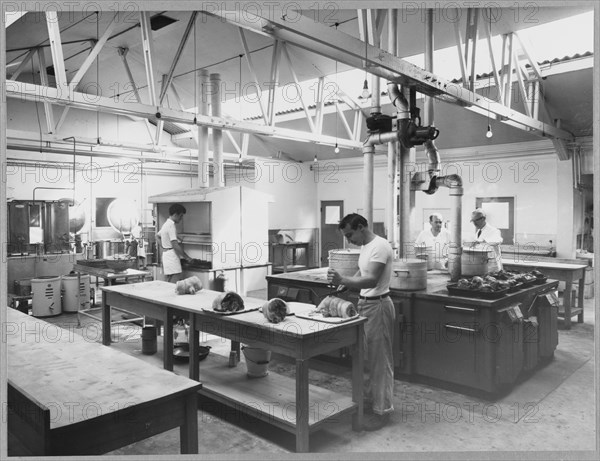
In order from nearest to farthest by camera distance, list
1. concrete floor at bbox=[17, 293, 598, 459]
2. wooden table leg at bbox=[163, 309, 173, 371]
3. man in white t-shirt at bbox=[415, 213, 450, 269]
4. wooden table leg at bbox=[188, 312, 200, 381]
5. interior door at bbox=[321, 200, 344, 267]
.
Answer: concrete floor at bbox=[17, 293, 598, 459]
wooden table leg at bbox=[188, 312, 200, 381]
wooden table leg at bbox=[163, 309, 173, 371]
man in white t-shirt at bbox=[415, 213, 450, 269]
interior door at bbox=[321, 200, 344, 267]

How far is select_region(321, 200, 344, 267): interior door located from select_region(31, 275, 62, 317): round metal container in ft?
21.5

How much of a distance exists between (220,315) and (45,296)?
5261 mm

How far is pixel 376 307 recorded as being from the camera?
12.7 feet

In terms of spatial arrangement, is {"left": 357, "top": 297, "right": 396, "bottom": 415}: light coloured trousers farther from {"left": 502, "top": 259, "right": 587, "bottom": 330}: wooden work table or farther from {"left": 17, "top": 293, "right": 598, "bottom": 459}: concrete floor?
{"left": 502, "top": 259, "right": 587, "bottom": 330}: wooden work table

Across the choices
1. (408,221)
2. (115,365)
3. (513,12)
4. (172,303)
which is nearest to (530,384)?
(408,221)

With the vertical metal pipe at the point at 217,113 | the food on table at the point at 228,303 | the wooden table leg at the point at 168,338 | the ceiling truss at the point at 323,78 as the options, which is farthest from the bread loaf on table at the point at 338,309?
the vertical metal pipe at the point at 217,113

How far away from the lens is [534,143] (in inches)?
358

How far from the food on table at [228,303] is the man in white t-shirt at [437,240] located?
3.46m

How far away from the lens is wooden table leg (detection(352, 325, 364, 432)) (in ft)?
11.9

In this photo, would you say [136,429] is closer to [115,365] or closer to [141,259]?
[115,365]

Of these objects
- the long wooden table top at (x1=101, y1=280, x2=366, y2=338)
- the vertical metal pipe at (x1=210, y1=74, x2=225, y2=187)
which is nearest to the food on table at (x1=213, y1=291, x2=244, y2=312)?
the long wooden table top at (x1=101, y1=280, x2=366, y2=338)

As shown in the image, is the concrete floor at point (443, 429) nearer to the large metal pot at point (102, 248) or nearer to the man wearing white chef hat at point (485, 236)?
the man wearing white chef hat at point (485, 236)

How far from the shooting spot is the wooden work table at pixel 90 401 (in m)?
2.04

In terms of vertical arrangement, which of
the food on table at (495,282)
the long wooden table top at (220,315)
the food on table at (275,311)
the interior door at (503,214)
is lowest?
the long wooden table top at (220,315)
